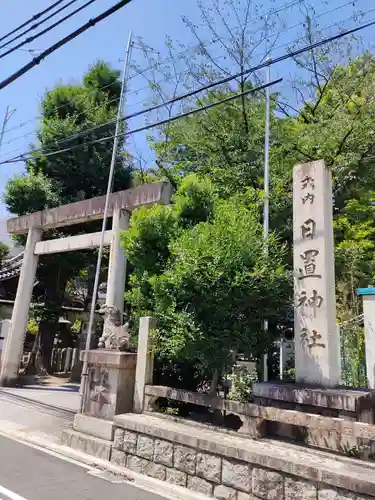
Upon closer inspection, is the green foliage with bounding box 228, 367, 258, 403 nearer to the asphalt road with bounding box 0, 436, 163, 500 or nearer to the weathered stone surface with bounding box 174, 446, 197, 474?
the weathered stone surface with bounding box 174, 446, 197, 474

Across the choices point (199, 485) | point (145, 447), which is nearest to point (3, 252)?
point (145, 447)

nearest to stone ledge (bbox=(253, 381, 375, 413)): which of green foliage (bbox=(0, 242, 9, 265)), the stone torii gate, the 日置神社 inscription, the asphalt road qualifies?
the 日置神社 inscription

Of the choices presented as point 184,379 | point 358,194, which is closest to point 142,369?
point 184,379

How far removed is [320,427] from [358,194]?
9280 millimetres

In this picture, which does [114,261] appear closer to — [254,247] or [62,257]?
[254,247]

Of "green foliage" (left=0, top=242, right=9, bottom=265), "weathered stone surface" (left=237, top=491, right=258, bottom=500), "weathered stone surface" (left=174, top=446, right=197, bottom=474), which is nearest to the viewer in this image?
"weathered stone surface" (left=237, top=491, right=258, bottom=500)

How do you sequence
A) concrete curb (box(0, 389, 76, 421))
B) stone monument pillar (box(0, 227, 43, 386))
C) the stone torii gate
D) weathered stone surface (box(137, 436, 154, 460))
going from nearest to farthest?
weathered stone surface (box(137, 436, 154, 460)) < concrete curb (box(0, 389, 76, 421)) < the stone torii gate < stone monument pillar (box(0, 227, 43, 386))

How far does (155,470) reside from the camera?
196 inches

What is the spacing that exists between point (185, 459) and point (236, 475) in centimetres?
75

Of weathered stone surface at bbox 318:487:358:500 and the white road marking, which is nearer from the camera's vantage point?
weathered stone surface at bbox 318:487:358:500

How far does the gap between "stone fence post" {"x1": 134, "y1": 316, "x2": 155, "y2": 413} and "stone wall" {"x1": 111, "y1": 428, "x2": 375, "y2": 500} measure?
58 cm

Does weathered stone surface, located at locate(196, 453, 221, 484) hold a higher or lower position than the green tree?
lower

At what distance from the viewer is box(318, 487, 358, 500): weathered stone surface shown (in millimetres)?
3438

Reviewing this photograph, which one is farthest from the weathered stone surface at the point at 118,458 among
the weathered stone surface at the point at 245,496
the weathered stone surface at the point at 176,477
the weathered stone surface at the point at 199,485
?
the weathered stone surface at the point at 245,496
